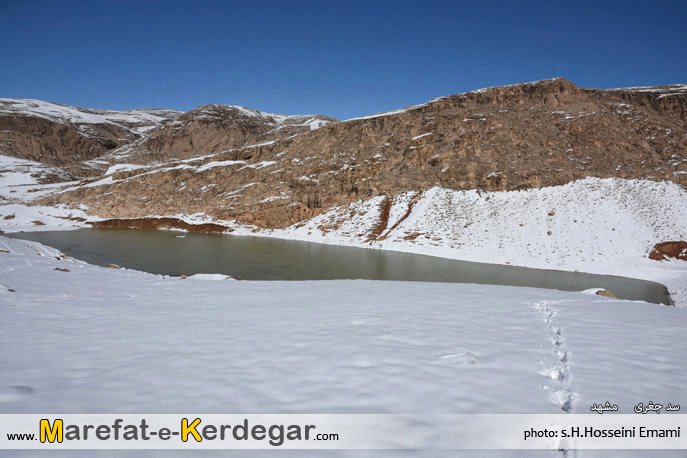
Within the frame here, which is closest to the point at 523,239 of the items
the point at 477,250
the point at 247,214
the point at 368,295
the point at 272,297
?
the point at 477,250

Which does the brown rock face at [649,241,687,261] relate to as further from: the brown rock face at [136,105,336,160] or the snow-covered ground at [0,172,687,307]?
the brown rock face at [136,105,336,160]

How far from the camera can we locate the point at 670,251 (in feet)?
64.6

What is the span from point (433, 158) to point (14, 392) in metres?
38.7

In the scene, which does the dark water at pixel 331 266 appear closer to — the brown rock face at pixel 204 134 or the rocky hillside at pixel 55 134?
the brown rock face at pixel 204 134

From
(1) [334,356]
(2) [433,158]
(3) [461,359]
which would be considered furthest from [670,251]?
(1) [334,356]

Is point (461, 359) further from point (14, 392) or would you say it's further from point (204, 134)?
point (204, 134)

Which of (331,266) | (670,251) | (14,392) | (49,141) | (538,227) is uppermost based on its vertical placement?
(49,141)

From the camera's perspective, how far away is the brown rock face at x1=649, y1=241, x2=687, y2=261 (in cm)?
1941

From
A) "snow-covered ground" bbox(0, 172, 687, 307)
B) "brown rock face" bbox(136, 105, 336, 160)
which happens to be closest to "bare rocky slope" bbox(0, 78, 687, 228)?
"snow-covered ground" bbox(0, 172, 687, 307)

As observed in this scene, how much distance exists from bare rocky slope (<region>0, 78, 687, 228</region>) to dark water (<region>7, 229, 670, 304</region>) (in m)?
14.1

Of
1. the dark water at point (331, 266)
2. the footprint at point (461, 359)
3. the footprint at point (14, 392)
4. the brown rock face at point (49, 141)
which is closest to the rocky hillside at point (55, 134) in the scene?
the brown rock face at point (49, 141)

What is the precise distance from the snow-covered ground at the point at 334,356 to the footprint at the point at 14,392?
0.01 metres

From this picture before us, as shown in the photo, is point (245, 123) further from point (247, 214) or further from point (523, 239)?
point (523, 239)

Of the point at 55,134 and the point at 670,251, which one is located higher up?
the point at 55,134
